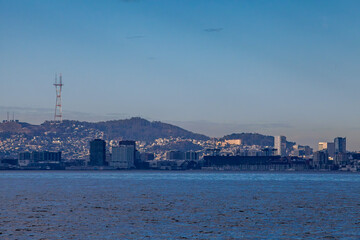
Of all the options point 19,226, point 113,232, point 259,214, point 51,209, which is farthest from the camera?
point 51,209

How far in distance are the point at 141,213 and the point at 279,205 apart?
87.3ft

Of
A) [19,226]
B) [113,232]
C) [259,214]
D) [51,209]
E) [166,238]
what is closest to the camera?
[166,238]

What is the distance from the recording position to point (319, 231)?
63781 millimetres

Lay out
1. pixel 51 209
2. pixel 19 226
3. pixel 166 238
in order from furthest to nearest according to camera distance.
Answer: pixel 51 209 < pixel 19 226 < pixel 166 238

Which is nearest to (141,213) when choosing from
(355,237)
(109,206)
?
(109,206)

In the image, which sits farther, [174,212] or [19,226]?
[174,212]

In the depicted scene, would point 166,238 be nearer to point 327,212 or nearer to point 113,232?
point 113,232

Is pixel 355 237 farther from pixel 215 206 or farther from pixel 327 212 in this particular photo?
pixel 215 206

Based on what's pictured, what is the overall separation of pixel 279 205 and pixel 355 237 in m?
39.8

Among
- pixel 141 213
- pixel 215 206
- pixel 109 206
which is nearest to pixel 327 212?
pixel 215 206

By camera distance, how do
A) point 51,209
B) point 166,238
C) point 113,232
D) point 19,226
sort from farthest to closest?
point 51,209, point 19,226, point 113,232, point 166,238

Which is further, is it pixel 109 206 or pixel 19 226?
pixel 109 206

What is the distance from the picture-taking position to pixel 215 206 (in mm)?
96500

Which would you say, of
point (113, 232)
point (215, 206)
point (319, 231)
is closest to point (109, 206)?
point (215, 206)
